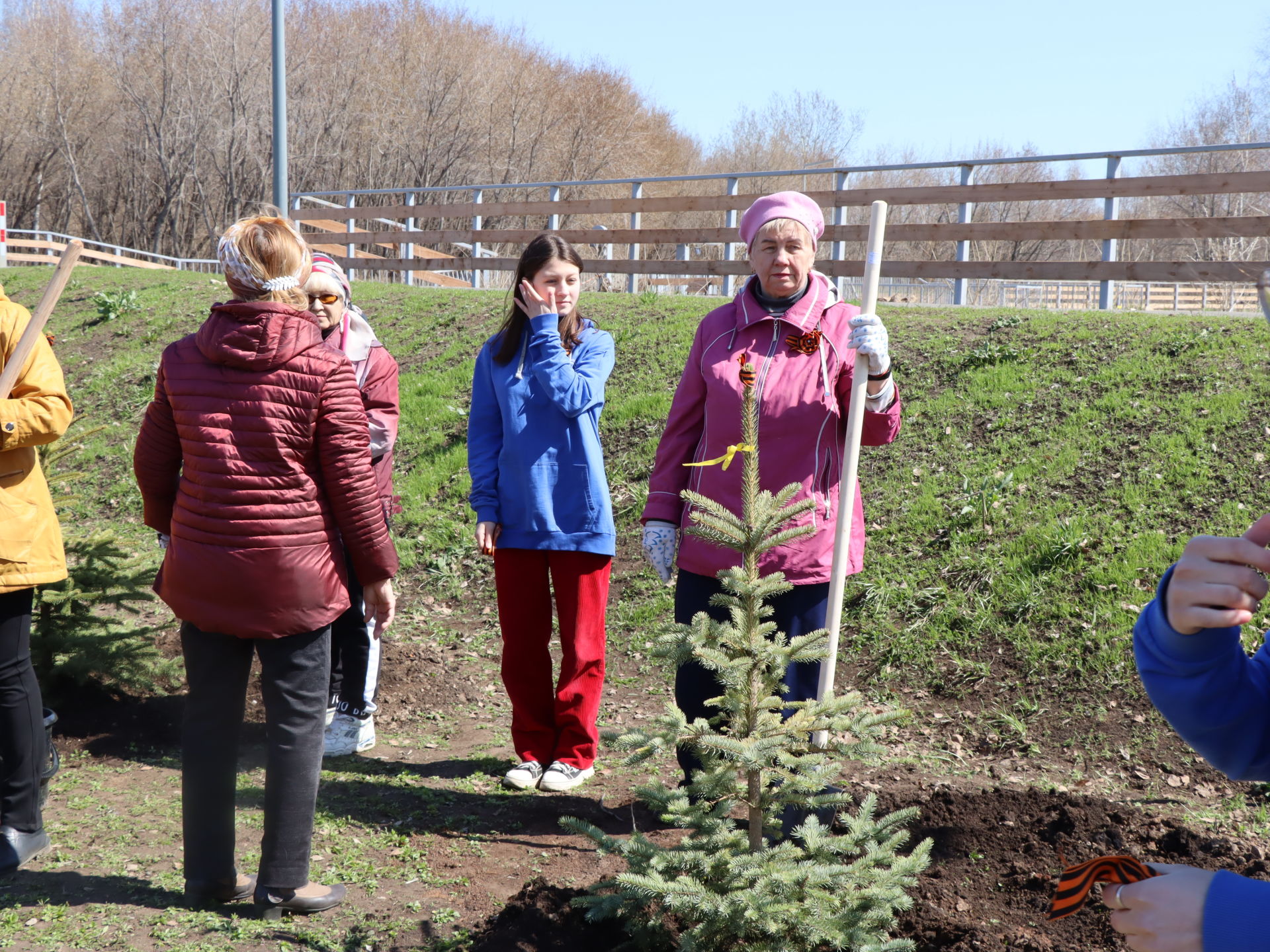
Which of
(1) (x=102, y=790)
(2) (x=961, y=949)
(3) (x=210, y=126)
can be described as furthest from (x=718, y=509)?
(3) (x=210, y=126)

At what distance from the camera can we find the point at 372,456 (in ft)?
13.5

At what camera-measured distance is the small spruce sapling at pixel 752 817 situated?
228 cm

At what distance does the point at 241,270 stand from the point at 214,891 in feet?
6.22

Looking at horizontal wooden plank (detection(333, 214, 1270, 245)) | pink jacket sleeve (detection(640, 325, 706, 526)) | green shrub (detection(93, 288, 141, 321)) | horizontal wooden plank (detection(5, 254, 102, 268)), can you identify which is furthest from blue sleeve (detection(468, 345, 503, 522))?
horizontal wooden plank (detection(5, 254, 102, 268))

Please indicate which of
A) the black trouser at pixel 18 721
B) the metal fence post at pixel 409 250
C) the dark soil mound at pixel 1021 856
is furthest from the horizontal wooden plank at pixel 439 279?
the dark soil mound at pixel 1021 856

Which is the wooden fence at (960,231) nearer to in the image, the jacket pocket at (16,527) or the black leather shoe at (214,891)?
the black leather shoe at (214,891)

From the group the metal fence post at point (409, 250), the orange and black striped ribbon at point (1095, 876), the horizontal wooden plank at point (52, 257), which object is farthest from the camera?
the horizontal wooden plank at point (52, 257)

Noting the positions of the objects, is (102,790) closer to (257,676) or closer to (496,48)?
(257,676)

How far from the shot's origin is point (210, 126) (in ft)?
132

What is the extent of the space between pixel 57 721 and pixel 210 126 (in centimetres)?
4146

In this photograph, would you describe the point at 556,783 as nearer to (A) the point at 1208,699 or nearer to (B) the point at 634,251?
(A) the point at 1208,699

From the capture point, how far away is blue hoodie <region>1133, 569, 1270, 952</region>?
3.95 feet

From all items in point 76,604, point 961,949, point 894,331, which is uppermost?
point 894,331

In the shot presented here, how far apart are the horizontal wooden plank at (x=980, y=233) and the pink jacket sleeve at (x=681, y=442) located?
2082 millimetres
